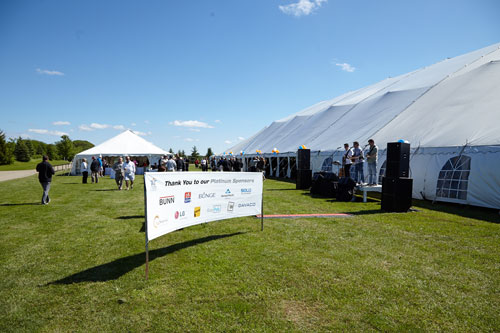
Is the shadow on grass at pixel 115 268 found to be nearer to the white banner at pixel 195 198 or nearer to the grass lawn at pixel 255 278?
the grass lawn at pixel 255 278

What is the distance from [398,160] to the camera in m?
8.41

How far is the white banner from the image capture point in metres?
3.97

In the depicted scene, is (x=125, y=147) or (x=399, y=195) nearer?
(x=399, y=195)

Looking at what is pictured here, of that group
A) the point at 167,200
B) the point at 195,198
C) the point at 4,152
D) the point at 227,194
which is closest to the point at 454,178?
the point at 227,194

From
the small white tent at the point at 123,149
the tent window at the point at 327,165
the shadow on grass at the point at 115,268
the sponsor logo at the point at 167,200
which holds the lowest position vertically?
the shadow on grass at the point at 115,268

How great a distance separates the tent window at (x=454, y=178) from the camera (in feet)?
30.8

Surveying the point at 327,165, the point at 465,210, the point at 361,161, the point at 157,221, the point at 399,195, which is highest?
the point at 361,161

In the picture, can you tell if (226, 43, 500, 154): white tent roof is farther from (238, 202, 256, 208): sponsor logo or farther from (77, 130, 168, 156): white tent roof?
(77, 130, 168, 156): white tent roof

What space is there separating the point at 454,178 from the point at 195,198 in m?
9.73

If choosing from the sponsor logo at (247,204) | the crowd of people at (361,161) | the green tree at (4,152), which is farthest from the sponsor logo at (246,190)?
the green tree at (4,152)

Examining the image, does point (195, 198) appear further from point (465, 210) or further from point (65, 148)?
point (65, 148)

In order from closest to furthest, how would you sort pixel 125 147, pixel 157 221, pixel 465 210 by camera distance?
pixel 157 221
pixel 465 210
pixel 125 147

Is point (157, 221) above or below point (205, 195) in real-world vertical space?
below

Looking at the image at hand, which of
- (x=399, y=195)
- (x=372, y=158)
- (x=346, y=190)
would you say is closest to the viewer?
→ (x=399, y=195)
